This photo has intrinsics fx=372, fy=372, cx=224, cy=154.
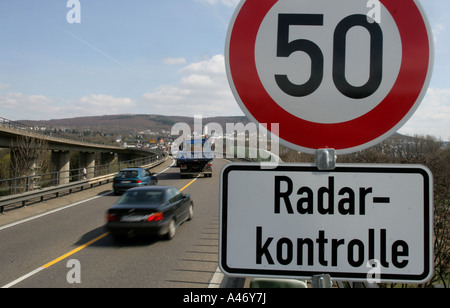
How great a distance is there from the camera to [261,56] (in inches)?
68.2

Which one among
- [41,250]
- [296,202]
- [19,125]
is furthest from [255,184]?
[19,125]

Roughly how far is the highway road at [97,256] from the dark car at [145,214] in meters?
0.37

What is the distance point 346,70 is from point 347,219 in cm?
67

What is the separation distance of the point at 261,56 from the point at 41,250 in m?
10.1

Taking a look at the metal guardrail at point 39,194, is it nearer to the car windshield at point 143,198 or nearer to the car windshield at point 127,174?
the car windshield at point 127,174

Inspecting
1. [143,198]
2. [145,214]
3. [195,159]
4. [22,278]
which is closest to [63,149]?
[195,159]

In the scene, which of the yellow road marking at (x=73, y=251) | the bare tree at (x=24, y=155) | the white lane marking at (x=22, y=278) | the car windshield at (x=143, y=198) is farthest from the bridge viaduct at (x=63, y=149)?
the white lane marking at (x=22, y=278)

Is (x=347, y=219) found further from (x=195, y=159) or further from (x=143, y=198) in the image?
(x=195, y=159)

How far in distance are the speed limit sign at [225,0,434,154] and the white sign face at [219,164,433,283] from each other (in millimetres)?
159

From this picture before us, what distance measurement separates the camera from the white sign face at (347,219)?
1671 mm

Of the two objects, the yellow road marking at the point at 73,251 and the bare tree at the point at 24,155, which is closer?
the yellow road marking at the point at 73,251

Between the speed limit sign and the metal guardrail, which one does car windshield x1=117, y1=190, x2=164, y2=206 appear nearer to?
the metal guardrail
